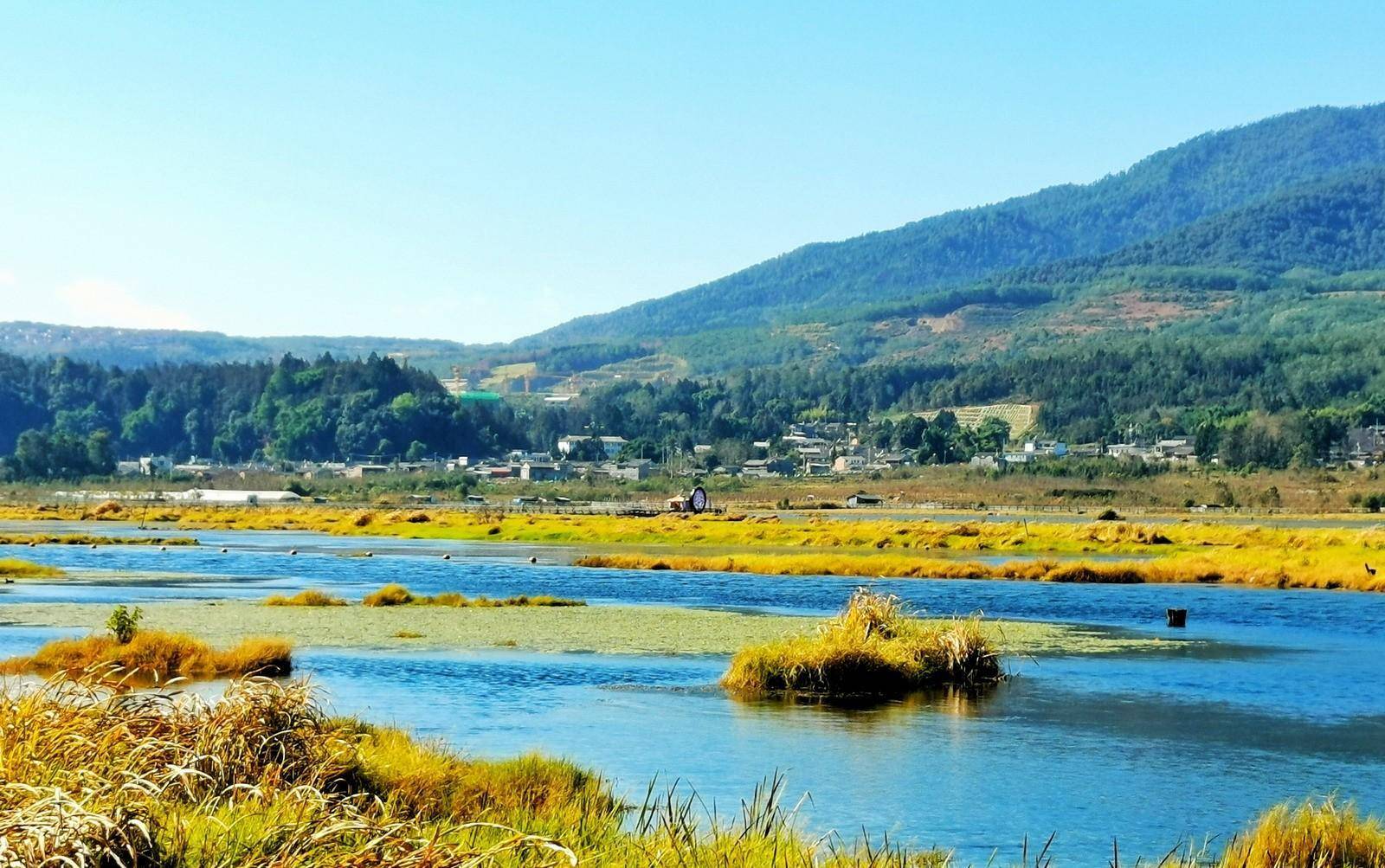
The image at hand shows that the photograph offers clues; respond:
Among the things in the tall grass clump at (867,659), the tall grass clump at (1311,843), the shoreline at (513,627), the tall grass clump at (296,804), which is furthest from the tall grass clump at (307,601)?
the tall grass clump at (1311,843)

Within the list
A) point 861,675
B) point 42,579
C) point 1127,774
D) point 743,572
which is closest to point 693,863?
point 1127,774

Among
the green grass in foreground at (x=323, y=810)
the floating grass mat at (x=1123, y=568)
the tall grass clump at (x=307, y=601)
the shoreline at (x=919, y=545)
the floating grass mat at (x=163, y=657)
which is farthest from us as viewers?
the shoreline at (x=919, y=545)

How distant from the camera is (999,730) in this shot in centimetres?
Answer: 2809

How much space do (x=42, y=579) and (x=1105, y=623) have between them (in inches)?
1391

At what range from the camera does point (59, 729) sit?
49.7 feet

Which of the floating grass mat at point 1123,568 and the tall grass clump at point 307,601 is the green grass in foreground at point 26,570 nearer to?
the tall grass clump at point 307,601

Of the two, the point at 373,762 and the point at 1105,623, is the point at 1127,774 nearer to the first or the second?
the point at 373,762

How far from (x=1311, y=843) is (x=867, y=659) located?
15.9 metres

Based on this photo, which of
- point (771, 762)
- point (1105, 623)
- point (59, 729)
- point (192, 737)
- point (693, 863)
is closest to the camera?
point (693, 863)

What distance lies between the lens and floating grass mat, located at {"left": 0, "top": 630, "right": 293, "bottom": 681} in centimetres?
3184

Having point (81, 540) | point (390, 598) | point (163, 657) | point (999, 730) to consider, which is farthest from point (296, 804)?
point (81, 540)

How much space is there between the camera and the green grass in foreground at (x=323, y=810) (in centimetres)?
1173

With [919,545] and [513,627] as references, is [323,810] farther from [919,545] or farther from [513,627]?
[919,545]

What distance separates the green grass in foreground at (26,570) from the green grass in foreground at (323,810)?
44410 millimetres
